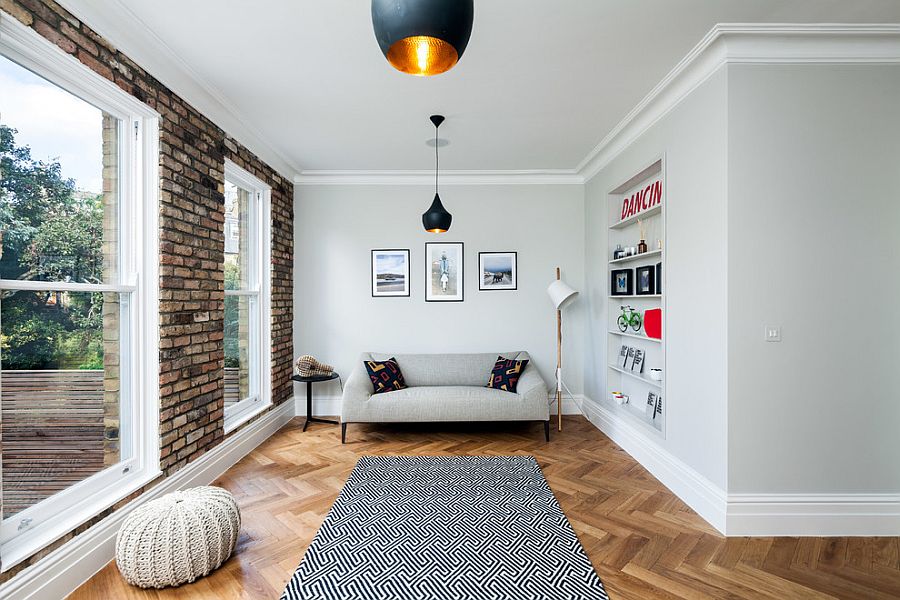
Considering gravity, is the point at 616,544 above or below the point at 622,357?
below

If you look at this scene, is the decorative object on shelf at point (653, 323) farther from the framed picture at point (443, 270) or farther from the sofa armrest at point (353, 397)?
the sofa armrest at point (353, 397)

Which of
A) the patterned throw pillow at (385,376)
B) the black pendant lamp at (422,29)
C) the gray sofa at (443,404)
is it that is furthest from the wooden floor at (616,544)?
the black pendant lamp at (422,29)

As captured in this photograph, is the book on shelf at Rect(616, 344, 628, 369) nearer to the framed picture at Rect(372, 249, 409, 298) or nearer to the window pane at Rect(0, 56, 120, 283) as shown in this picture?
the framed picture at Rect(372, 249, 409, 298)

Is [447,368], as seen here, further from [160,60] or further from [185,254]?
[160,60]

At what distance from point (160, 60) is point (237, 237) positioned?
5.46 feet

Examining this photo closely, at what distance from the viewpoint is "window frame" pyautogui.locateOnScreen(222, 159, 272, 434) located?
14.5 ft

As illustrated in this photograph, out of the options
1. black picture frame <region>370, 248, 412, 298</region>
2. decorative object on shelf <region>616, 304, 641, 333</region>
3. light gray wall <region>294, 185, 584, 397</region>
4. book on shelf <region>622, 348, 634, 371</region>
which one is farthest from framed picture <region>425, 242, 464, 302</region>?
book on shelf <region>622, 348, 634, 371</region>

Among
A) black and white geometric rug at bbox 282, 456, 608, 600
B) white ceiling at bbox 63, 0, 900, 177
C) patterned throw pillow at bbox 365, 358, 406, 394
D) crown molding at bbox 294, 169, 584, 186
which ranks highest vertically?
white ceiling at bbox 63, 0, 900, 177

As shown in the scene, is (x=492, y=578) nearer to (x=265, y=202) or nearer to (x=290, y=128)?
(x=290, y=128)

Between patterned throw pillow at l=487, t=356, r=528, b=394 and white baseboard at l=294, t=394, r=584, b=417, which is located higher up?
patterned throw pillow at l=487, t=356, r=528, b=394

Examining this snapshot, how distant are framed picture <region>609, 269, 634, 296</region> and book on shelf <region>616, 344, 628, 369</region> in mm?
518

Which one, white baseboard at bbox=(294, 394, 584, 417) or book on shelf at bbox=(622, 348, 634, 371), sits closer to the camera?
book on shelf at bbox=(622, 348, 634, 371)

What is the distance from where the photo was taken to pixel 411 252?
5309mm

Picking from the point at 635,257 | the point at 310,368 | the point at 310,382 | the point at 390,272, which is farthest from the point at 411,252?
the point at 635,257
